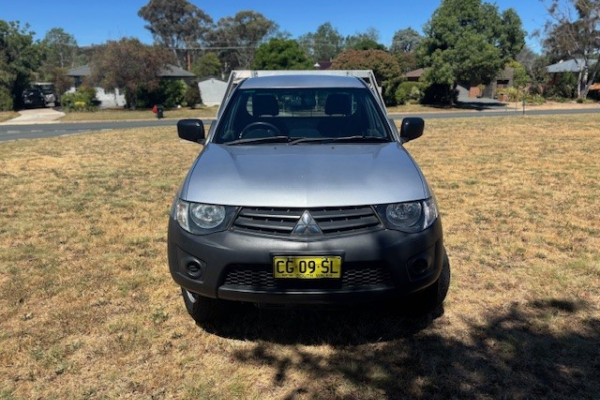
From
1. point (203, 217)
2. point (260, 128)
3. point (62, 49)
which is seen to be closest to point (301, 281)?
point (203, 217)

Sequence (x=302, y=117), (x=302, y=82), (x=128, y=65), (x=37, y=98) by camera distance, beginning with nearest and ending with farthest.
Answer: (x=302, y=117)
(x=302, y=82)
(x=128, y=65)
(x=37, y=98)

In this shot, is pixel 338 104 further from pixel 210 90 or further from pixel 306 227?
pixel 210 90

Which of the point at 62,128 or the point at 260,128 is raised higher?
the point at 260,128

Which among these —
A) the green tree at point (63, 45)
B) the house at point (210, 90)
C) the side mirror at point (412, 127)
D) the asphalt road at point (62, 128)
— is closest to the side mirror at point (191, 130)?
the side mirror at point (412, 127)

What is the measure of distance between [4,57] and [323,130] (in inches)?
1773

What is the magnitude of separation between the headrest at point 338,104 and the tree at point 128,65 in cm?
3272

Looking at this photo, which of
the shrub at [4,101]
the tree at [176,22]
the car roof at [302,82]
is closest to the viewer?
the car roof at [302,82]

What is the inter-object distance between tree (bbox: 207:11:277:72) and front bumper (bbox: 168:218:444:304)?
6692 centimetres

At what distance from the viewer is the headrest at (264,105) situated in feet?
13.9

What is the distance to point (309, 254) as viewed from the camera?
8.55 ft

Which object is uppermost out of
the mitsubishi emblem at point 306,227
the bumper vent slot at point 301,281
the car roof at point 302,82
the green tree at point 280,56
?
the green tree at point 280,56

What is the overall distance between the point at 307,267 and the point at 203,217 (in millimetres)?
700

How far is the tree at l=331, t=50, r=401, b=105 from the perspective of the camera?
120 feet

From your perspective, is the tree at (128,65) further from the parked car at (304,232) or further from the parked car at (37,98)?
the parked car at (304,232)
